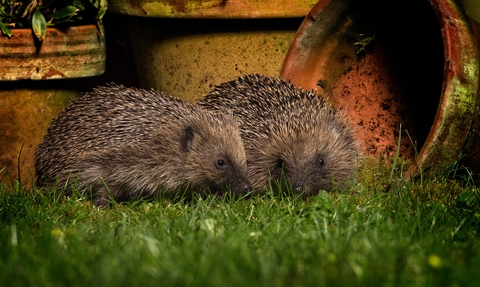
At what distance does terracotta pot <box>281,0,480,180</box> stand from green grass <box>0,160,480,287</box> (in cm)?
91

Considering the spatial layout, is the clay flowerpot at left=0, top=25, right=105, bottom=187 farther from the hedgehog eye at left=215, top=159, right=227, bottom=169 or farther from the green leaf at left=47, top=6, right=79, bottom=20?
the hedgehog eye at left=215, top=159, right=227, bottom=169

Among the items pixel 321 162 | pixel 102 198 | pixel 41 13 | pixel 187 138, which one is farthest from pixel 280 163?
pixel 41 13

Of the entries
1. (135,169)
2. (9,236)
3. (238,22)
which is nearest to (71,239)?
(9,236)

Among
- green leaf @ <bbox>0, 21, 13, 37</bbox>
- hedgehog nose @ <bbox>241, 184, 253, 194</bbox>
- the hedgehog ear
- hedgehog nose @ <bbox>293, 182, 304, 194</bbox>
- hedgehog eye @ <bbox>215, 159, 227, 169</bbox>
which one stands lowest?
hedgehog nose @ <bbox>241, 184, 253, 194</bbox>

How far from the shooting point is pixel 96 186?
4840 mm

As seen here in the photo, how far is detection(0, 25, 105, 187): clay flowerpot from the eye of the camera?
5.36 m

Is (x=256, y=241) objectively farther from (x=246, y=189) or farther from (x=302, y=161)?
(x=302, y=161)

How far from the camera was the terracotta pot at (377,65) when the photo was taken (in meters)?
5.30

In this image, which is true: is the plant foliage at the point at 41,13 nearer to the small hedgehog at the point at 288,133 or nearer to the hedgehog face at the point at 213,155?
the small hedgehog at the point at 288,133

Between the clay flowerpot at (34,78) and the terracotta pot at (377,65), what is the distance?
4.85 feet

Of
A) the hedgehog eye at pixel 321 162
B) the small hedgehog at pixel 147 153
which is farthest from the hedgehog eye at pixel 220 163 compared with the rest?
the hedgehog eye at pixel 321 162

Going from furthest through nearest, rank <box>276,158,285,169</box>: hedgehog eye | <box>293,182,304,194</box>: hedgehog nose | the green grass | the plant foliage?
the plant foliage
<box>276,158,285,169</box>: hedgehog eye
<box>293,182,304,194</box>: hedgehog nose
the green grass

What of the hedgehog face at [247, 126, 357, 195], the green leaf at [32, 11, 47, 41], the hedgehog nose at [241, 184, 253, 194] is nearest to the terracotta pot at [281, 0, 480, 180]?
the hedgehog face at [247, 126, 357, 195]

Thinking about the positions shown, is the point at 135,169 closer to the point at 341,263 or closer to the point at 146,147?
the point at 146,147
